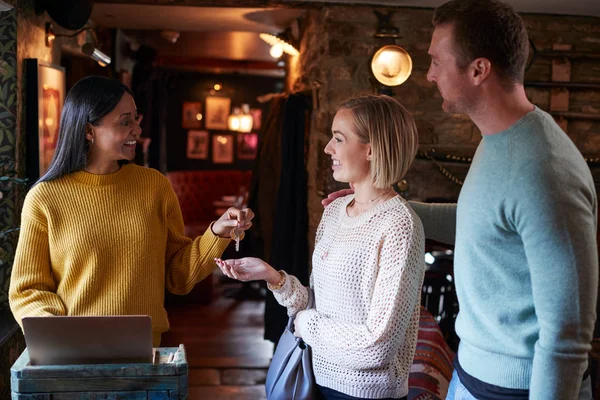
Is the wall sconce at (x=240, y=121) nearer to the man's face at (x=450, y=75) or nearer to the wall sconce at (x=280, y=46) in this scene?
the wall sconce at (x=280, y=46)

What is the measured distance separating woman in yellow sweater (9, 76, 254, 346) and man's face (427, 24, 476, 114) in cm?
84

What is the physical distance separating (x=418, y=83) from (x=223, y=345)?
2.60m

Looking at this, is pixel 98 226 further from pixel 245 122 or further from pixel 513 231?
pixel 245 122

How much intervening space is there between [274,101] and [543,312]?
386 centimetres

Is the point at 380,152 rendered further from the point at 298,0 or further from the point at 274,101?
the point at 274,101

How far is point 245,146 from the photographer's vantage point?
11312mm

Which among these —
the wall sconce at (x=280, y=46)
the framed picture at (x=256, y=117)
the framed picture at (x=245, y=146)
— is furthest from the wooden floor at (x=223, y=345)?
the framed picture at (x=256, y=117)

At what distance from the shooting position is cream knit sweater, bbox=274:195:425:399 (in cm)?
186

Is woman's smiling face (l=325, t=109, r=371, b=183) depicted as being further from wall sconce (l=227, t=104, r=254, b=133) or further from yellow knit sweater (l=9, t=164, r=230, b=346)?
wall sconce (l=227, t=104, r=254, b=133)

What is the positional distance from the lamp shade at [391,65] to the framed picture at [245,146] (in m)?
6.93

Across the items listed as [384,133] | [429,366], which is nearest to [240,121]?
[429,366]

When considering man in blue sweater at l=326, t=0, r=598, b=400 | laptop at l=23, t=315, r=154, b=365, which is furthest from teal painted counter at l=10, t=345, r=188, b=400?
man in blue sweater at l=326, t=0, r=598, b=400

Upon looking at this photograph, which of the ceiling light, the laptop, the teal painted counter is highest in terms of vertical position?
the ceiling light

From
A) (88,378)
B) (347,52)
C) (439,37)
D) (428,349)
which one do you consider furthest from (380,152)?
(347,52)
